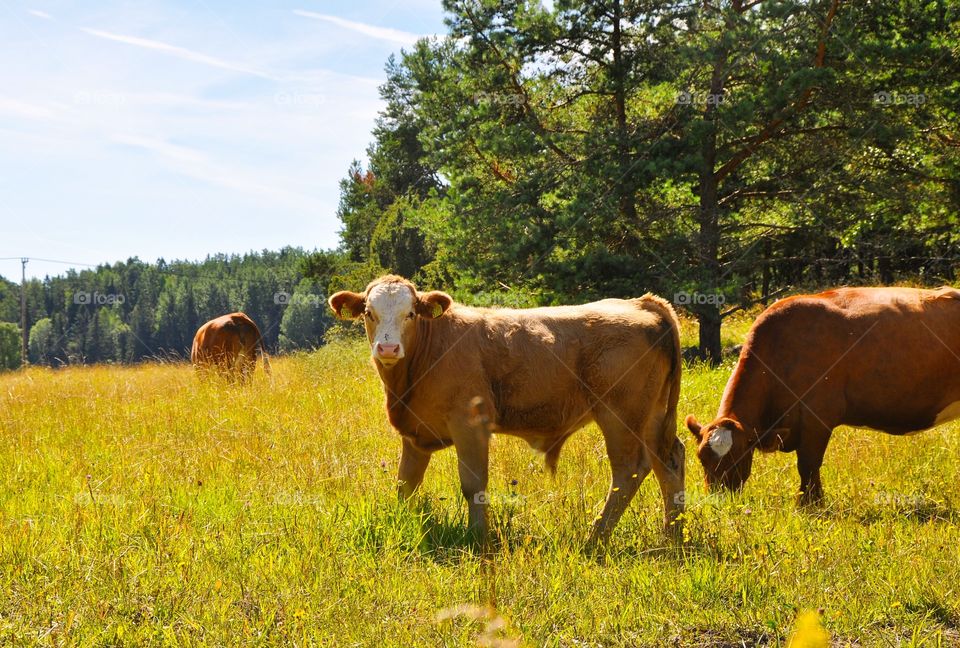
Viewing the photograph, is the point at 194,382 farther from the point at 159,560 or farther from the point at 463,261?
the point at 159,560

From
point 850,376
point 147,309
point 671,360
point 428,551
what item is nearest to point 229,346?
point 671,360

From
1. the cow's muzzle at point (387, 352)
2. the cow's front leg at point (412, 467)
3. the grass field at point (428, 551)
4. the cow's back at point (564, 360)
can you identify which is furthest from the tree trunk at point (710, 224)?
the cow's muzzle at point (387, 352)

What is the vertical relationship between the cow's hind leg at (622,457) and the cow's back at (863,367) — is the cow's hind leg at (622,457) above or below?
below

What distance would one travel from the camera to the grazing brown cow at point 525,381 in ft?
17.2

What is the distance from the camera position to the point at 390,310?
518 centimetres

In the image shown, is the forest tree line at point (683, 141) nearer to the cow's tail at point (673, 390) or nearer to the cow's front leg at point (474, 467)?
the cow's tail at point (673, 390)

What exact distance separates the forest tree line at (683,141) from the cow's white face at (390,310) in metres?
8.49

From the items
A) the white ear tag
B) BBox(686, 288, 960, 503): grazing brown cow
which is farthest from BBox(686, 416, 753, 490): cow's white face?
BBox(686, 288, 960, 503): grazing brown cow

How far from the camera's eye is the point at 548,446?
5785 mm

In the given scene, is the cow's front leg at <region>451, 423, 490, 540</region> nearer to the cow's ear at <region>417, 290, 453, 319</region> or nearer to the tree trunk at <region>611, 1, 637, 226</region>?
the cow's ear at <region>417, 290, 453, 319</region>

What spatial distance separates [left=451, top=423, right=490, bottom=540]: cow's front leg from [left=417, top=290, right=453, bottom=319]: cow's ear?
0.84 m

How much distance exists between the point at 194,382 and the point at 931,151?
14060mm

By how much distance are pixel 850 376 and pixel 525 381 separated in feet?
9.46

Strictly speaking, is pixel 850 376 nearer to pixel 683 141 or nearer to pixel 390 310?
pixel 390 310
